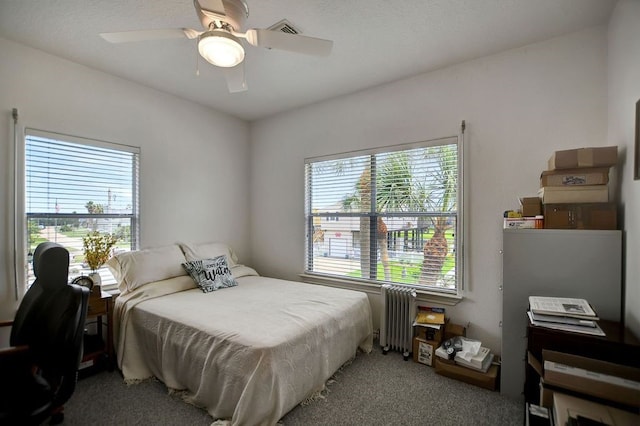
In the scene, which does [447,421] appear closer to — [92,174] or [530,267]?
[530,267]

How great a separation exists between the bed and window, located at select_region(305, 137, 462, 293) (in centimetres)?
57

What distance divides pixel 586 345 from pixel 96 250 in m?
3.60

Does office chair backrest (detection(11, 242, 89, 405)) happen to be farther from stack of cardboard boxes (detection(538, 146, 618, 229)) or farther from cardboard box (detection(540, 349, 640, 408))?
stack of cardboard boxes (detection(538, 146, 618, 229))

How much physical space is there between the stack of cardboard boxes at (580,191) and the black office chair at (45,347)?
2.93 metres

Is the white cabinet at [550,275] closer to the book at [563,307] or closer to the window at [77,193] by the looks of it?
the book at [563,307]

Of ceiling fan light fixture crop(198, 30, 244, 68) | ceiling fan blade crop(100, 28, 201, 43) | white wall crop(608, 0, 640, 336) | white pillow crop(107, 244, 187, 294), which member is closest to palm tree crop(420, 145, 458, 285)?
white wall crop(608, 0, 640, 336)

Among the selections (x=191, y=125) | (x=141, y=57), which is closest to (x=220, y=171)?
(x=191, y=125)

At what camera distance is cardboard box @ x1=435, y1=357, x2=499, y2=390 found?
2.16 meters

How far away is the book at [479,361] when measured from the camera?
2.22 metres

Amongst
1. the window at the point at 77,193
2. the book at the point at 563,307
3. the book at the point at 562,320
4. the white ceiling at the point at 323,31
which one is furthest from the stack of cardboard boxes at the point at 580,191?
the window at the point at 77,193

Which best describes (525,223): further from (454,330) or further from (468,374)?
(468,374)

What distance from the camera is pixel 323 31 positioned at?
2.18 meters

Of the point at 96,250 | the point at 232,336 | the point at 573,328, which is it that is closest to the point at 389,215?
the point at 573,328

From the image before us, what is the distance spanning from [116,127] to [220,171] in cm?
124
